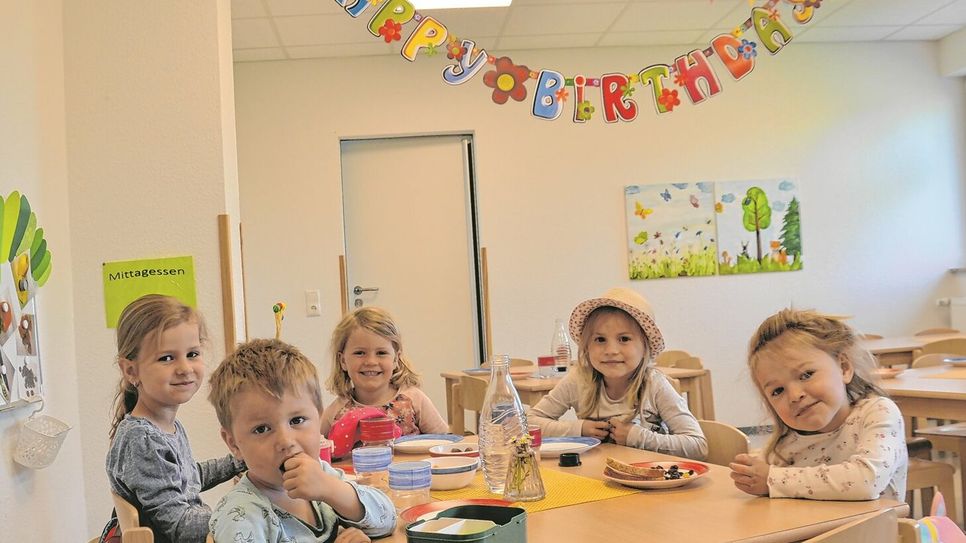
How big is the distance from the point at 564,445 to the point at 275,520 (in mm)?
967

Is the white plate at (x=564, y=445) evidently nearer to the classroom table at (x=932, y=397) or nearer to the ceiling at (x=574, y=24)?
the classroom table at (x=932, y=397)

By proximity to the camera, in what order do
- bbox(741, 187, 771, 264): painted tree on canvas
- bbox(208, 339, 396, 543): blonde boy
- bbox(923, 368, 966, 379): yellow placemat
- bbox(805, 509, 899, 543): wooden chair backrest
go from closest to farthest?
bbox(805, 509, 899, 543): wooden chair backrest → bbox(208, 339, 396, 543): blonde boy → bbox(923, 368, 966, 379): yellow placemat → bbox(741, 187, 771, 264): painted tree on canvas

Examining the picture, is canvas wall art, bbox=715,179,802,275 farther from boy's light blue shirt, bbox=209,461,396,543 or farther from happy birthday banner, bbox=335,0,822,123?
boy's light blue shirt, bbox=209,461,396,543

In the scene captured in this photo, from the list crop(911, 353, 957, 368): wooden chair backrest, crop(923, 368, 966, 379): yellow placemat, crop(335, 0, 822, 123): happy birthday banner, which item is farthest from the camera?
crop(911, 353, 957, 368): wooden chair backrest

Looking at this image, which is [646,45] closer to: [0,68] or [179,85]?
[179,85]

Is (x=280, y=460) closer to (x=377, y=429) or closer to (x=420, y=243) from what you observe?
(x=377, y=429)

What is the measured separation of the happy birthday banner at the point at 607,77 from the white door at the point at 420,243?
1.88 m

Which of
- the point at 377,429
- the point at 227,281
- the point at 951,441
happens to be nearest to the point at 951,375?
the point at 951,441

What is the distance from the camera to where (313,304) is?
6.05m

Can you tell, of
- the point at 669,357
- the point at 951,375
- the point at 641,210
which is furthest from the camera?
the point at 641,210

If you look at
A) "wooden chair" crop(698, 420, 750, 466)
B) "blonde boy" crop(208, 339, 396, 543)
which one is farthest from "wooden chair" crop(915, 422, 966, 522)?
"blonde boy" crop(208, 339, 396, 543)

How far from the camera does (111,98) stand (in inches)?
126

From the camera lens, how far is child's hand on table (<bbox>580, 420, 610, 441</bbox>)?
93.3 inches

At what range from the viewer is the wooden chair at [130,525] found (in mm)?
1506
